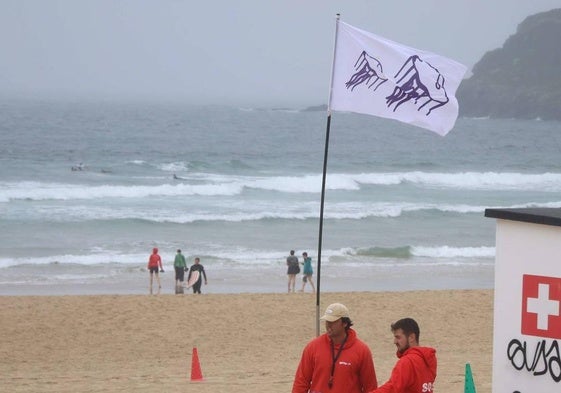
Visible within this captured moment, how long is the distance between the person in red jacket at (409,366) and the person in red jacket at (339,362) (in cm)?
31

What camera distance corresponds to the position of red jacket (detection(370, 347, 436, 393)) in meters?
6.46

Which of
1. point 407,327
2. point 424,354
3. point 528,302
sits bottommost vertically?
point 424,354

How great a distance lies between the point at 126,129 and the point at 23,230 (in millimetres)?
74600

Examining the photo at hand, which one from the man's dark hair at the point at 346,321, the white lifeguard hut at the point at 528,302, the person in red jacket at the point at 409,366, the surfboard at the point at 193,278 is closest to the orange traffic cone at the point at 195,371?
the white lifeguard hut at the point at 528,302

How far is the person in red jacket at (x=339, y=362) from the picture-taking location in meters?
→ 6.79

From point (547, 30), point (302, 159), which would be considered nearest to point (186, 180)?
point (302, 159)

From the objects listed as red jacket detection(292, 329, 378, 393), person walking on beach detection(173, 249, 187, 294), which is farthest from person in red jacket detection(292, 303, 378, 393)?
person walking on beach detection(173, 249, 187, 294)

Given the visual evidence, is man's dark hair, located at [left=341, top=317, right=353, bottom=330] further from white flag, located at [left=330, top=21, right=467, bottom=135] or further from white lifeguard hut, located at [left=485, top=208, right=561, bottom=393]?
white flag, located at [left=330, top=21, right=467, bottom=135]

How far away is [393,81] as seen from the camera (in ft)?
34.9

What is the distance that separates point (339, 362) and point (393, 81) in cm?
446

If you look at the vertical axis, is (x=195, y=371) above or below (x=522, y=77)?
below

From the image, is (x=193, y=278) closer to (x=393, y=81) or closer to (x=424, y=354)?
(x=393, y=81)

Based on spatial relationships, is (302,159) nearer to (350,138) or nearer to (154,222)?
(350,138)

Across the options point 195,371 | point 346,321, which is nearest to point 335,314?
point 346,321
